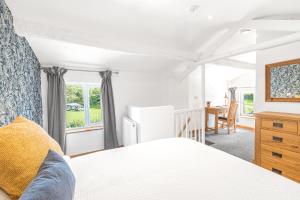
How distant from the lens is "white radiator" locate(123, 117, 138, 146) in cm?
301

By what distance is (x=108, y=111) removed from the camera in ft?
11.4

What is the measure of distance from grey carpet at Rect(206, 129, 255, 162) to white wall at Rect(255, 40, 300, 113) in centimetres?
→ 93

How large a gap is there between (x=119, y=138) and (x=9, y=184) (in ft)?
10.1

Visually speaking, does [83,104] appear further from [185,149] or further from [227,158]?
[227,158]

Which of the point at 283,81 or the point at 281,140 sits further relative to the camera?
the point at 283,81

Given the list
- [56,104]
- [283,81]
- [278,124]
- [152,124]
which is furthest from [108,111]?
[283,81]

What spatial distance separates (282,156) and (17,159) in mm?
2776

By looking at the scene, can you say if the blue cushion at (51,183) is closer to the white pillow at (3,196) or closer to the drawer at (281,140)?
the white pillow at (3,196)

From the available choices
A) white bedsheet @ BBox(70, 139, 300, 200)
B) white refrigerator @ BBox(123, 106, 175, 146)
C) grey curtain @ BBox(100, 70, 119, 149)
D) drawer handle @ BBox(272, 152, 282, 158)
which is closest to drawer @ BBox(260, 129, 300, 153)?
drawer handle @ BBox(272, 152, 282, 158)

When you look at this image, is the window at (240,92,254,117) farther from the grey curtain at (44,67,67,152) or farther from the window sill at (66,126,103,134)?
the grey curtain at (44,67,67,152)

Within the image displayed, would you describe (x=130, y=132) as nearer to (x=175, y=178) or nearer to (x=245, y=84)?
(x=175, y=178)

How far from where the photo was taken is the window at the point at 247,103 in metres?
5.29

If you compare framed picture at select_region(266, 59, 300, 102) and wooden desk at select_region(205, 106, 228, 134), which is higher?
framed picture at select_region(266, 59, 300, 102)

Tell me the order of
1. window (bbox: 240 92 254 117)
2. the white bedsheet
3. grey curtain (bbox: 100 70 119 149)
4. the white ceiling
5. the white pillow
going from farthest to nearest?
window (bbox: 240 92 254 117) → grey curtain (bbox: 100 70 119 149) → the white ceiling → the white bedsheet → the white pillow
